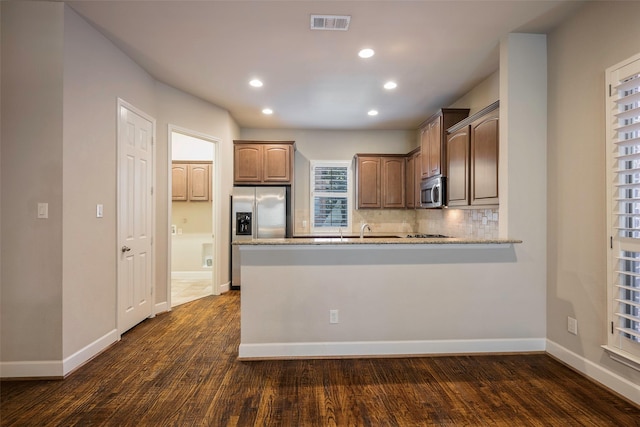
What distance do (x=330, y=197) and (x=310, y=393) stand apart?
4132 millimetres

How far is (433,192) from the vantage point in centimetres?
421

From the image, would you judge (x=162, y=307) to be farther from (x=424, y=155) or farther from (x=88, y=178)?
(x=424, y=155)

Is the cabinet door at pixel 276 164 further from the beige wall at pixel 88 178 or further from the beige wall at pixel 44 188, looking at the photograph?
the beige wall at pixel 44 188

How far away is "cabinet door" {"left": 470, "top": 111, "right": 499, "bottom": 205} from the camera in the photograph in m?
3.00

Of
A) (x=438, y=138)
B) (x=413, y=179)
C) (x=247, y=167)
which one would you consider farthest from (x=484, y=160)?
(x=247, y=167)

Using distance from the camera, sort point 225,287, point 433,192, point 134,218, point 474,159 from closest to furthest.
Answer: point 474,159
point 134,218
point 433,192
point 225,287

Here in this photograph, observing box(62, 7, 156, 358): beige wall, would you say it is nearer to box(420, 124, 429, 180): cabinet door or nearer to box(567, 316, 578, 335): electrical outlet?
box(420, 124, 429, 180): cabinet door

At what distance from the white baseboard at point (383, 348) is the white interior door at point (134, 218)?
1527mm

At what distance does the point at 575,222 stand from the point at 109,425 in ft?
A: 11.4

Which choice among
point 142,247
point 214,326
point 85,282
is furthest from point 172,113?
point 214,326

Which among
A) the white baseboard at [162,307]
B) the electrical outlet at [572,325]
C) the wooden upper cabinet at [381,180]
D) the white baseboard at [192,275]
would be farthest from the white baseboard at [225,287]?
the electrical outlet at [572,325]

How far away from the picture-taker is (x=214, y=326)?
3.58 meters

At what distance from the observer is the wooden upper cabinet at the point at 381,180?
18.6 feet

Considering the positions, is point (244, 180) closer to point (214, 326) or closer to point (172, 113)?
point (172, 113)
